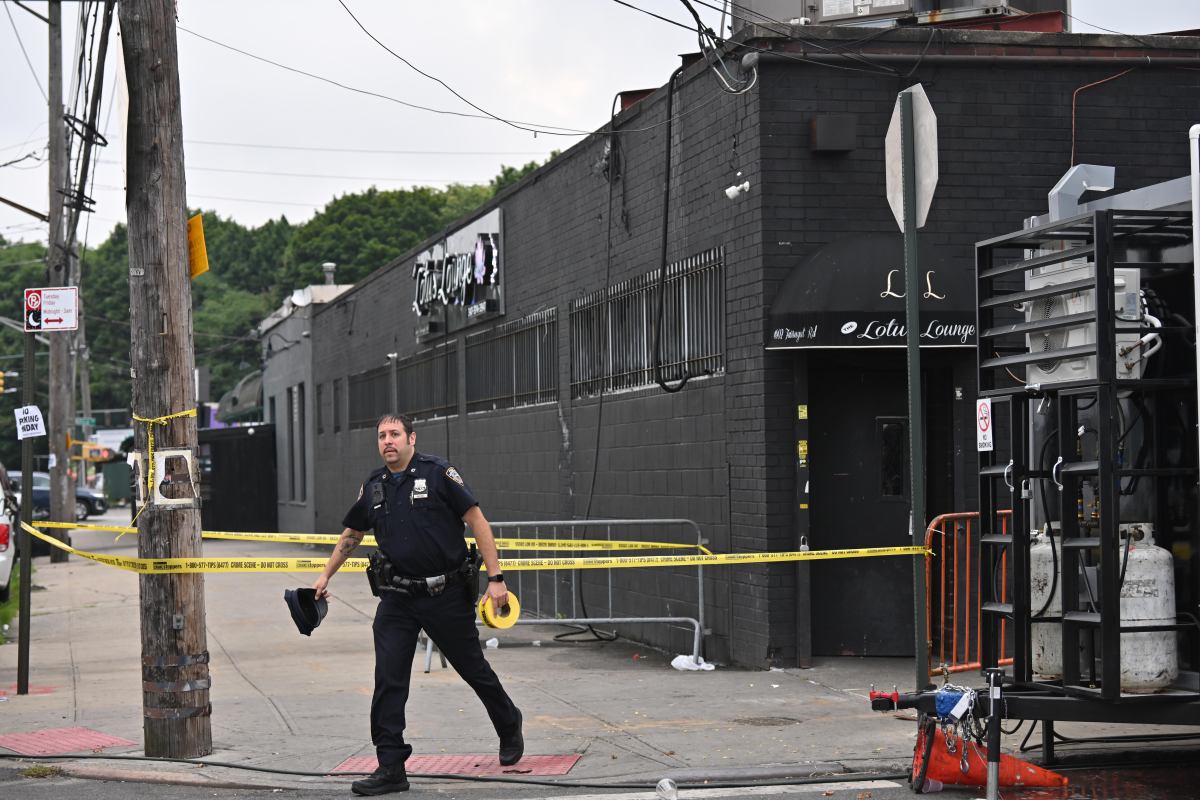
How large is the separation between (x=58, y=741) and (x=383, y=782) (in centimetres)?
283

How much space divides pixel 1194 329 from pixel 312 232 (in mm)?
75576

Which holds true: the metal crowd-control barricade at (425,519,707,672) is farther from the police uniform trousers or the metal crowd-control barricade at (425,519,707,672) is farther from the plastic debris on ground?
the police uniform trousers

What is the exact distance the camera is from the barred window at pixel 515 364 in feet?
56.1

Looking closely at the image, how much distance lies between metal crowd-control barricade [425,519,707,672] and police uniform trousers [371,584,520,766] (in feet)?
14.4

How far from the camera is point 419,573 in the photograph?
25.8 feet

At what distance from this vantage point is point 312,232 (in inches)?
3150

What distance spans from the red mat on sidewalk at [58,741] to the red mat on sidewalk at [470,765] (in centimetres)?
170

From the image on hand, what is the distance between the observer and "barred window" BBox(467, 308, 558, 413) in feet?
56.1

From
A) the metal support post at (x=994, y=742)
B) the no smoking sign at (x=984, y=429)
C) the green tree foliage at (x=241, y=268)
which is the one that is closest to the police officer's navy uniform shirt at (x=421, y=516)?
the no smoking sign at (x=984, y=429)

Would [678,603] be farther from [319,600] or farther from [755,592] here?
[319,600]

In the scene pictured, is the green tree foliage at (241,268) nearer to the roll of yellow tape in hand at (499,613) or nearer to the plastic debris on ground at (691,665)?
the plastic debris on ground at (691,665)

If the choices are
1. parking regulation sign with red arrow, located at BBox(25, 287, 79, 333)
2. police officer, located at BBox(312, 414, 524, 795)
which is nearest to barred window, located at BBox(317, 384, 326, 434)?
parking regulation sign with red arrow, located at BBox(25, 287, 79, 333)

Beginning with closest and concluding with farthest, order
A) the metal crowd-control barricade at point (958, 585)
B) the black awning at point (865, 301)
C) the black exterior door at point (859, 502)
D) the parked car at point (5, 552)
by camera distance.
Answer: the metal crowd-control barricade at point (958, 585), the black awning at point (865, 301), the black exterior door at point (859, 502), the parked car at point (5, 552)

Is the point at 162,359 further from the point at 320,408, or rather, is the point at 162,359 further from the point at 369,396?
the point at 320,408
